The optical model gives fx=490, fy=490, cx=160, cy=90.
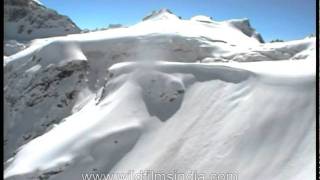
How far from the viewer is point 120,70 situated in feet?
91.1

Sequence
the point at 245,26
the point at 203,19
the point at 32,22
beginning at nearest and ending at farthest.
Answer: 1. the point at 203,19
2. the point at 245,26
3. the point at 32,22

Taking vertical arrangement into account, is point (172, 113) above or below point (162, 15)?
below

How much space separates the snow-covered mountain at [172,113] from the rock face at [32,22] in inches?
1476

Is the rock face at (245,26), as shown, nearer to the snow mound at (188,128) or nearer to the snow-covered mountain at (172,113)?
the snow-covered mountain at (172,113)

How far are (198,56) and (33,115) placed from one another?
37.9 feet

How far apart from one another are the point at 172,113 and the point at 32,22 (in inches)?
2232

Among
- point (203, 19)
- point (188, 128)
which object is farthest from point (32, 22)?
point (188, 128)

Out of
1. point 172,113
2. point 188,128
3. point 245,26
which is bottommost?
point 188,128

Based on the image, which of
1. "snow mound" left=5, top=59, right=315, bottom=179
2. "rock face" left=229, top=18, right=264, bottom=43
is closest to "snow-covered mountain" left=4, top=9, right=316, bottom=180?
"snow mound" left=5, top=59, right=315, bottom=179

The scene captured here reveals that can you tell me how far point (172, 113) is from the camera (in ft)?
74.1

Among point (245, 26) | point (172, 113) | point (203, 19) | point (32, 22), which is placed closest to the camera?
point (172, 113)

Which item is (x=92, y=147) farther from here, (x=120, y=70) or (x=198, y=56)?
(x=198, y=56)

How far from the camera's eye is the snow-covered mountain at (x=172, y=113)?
57.8 ft

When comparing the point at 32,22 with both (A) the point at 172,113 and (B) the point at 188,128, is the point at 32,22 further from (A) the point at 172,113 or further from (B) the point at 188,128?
(B) the point at 188,128
